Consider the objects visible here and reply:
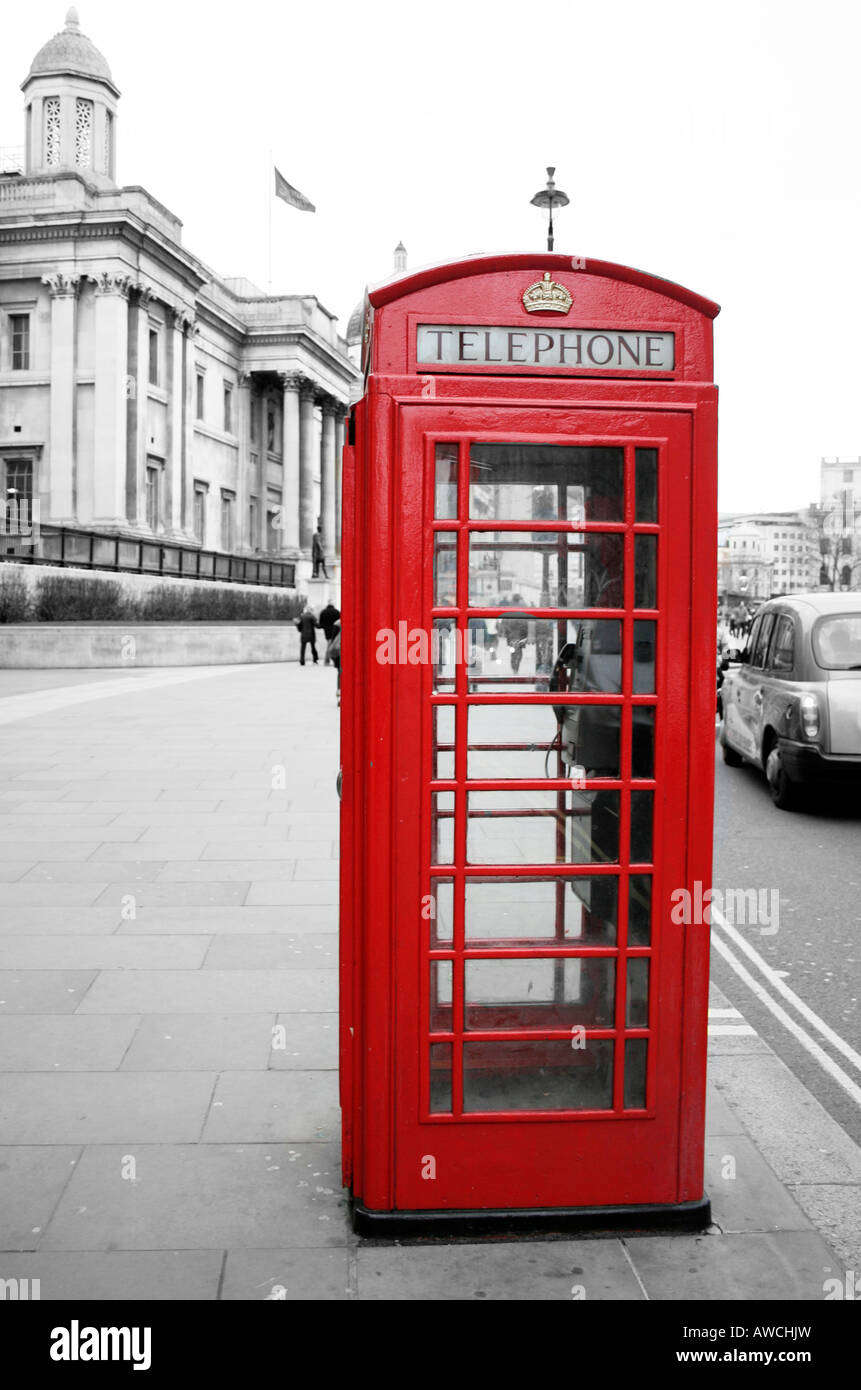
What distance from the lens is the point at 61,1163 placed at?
3.68 metres

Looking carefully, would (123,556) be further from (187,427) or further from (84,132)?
(84,132)

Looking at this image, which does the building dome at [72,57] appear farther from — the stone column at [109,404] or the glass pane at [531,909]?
the glass pane at [531,909]

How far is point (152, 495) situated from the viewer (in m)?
51.8

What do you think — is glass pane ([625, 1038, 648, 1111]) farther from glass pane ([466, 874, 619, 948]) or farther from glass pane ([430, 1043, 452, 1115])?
glass pane ([430, 1043, 452, 1115])

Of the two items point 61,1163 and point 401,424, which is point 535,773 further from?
point 61,1163

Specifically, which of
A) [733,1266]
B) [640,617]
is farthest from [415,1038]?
[640,617]

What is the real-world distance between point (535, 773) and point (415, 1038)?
78cm

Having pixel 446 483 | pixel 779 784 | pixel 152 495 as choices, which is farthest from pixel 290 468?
pixel 446 483

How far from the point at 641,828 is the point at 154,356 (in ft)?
168

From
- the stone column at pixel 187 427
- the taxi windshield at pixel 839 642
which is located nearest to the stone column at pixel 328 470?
the stone column at pixel 187 427

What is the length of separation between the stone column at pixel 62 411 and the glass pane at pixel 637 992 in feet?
154

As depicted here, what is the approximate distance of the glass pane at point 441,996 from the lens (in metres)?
3.25

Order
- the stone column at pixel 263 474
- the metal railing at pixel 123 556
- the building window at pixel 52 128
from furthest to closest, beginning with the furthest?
the stone column at pixel 263 474, the building window at pixel 52 128, the metal railing at pixel 123 556
